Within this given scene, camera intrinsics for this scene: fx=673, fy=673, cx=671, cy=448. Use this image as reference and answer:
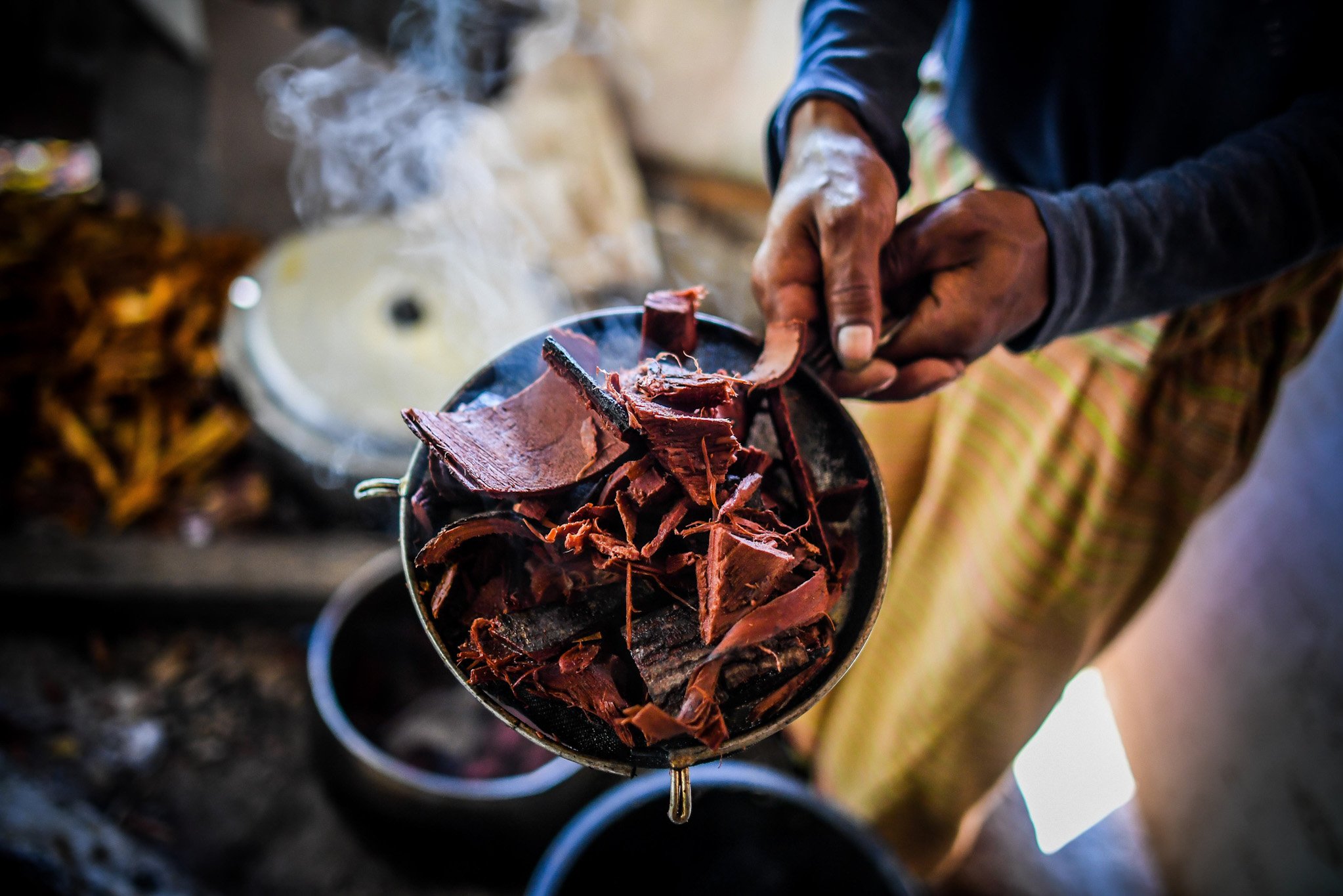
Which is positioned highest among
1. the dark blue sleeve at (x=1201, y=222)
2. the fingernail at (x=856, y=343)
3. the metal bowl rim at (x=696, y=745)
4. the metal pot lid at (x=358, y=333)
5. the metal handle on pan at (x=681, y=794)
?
the dark blue sleeve at (x=1201, y=222)

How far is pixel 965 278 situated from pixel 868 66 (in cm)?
71

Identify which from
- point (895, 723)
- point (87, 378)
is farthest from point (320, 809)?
point (87, 378)

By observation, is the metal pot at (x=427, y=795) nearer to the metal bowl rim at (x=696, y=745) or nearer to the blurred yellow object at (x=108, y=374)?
the metal bowl rim at (x=696, y=745)

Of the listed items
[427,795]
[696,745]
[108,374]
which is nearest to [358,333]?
[108,374]

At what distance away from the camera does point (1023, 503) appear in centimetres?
205

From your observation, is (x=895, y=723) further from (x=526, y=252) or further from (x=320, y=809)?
(x=526, y=252)

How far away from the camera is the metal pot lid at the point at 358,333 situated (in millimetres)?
2910

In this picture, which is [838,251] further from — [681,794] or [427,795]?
[427,795]

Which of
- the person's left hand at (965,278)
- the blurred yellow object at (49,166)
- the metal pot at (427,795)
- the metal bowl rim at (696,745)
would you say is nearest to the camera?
the metal bowl rim at (696,745)

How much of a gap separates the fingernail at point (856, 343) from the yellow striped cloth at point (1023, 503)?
37.7 inches

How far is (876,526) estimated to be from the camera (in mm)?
1305

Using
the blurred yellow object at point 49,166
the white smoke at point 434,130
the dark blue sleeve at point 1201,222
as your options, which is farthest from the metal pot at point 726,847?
the blurred yellow object at point 49,166

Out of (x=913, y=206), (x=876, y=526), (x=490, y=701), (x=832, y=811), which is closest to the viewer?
(x=490, y=701)

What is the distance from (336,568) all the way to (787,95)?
2982 mm
